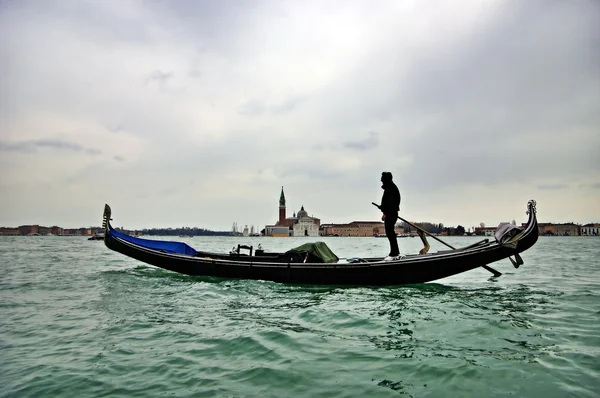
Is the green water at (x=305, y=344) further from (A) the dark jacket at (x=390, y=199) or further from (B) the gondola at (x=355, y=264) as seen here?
(A) the dark jacket at (x=390, y=199)

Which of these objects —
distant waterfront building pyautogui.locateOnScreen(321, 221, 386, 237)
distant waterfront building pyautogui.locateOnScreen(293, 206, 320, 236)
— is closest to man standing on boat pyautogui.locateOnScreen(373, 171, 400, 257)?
distant waterfront building pyautogui.locateOnScreen(321, 221, 386, 237)

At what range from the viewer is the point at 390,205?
31.7 feet

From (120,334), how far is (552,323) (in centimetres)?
656

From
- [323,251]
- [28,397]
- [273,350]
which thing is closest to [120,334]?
[28,397]

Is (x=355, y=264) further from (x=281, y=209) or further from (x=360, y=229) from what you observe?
(x=281, y=209)

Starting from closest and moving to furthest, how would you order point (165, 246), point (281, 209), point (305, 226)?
point (165, 246), point (305, 226), point (281, 209)

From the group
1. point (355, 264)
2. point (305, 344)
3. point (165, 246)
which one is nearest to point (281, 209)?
point (165, 246)

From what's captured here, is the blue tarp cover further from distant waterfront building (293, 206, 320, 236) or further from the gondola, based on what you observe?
distant waterfront building (293, 206, 320, 236)

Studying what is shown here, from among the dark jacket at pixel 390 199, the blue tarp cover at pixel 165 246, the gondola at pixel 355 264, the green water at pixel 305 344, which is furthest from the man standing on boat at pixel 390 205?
the blue tarp cover at pixel 165 246

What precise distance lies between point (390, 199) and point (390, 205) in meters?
0.15

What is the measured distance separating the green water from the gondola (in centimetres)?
47

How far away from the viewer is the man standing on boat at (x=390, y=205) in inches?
380

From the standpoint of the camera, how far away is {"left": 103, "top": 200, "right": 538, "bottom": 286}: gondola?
28.9 ft

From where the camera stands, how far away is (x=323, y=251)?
11.2 meters
